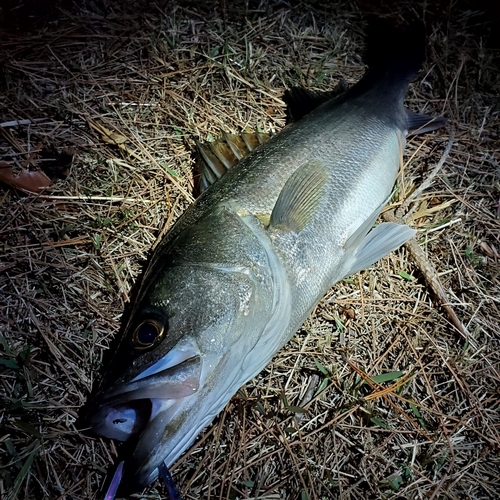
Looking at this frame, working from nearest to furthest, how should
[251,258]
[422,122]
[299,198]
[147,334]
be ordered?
[147,334] → [251,258] → [299,198] → [422,122]

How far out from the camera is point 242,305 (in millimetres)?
1965

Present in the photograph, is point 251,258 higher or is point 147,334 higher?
point 147,334

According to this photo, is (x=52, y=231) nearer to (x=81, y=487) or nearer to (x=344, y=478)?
(x=81, y=487)

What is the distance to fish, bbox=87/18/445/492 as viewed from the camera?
1.77 m

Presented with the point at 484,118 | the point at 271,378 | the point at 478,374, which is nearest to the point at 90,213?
the point at 271,378

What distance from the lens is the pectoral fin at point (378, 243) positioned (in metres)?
2.60

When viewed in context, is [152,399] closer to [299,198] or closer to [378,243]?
[299,198]

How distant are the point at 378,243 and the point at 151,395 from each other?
162 centimetres

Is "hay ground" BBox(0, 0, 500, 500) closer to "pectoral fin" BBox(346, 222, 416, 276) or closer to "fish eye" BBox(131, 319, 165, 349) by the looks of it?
"pectoral fin" BBox(346, 222, 416, 276)

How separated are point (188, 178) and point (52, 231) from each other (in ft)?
3.09

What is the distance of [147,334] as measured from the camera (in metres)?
1.84

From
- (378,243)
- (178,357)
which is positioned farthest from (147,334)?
(378,243)

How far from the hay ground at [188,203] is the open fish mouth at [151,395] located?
0.62 metres

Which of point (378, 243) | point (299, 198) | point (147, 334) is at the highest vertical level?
point (147, 334)
